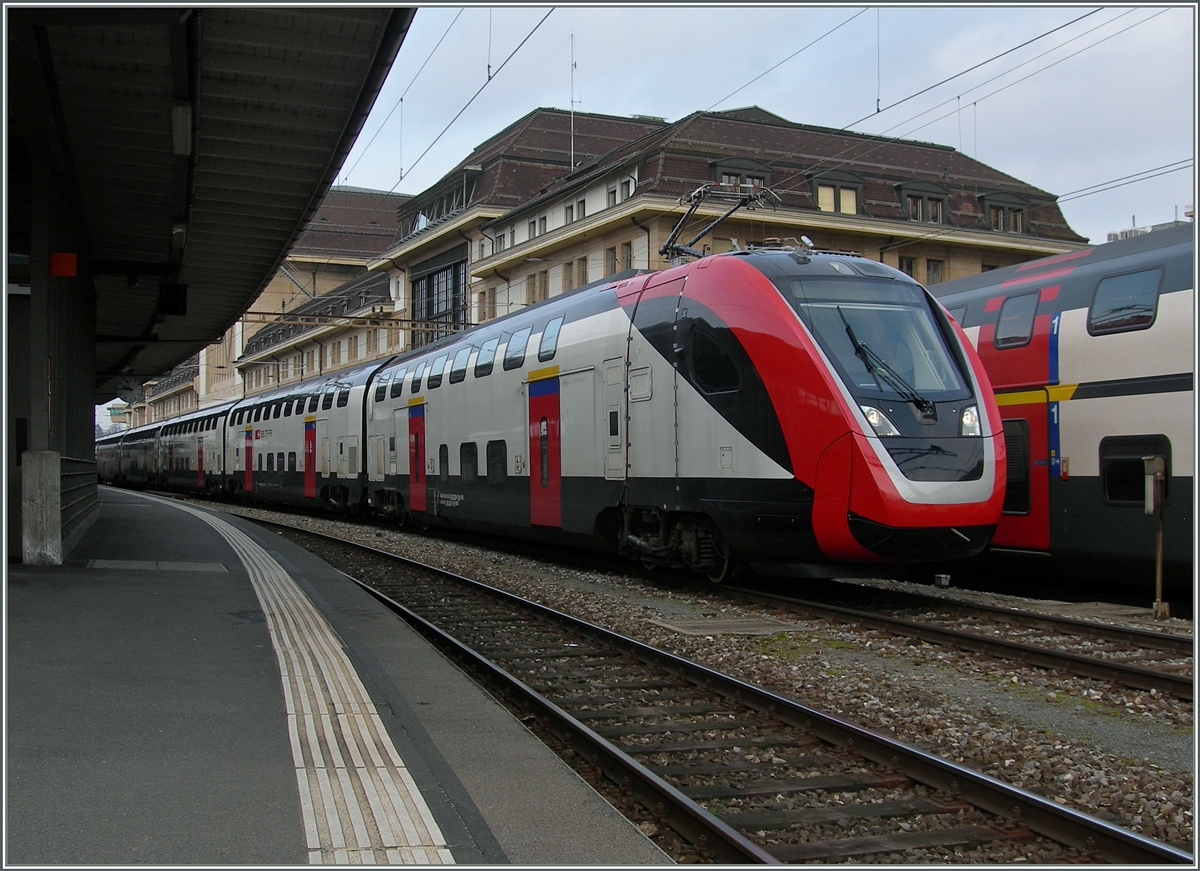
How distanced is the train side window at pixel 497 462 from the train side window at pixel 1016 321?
24.9 ft

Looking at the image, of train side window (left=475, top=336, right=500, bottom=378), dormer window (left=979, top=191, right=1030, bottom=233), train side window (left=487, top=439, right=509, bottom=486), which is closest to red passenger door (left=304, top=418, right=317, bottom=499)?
train side window (left=475, top=336, right=500, bottom=378)

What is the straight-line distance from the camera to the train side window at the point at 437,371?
19359 mm

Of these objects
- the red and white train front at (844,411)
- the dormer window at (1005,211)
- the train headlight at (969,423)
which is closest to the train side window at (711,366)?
the red and white train front at (844,411)

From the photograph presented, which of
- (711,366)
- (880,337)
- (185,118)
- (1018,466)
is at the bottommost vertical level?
(1018,466)

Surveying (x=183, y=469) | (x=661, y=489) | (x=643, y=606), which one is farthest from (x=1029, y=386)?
(x=183, y=469)

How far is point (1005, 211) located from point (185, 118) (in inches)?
1692

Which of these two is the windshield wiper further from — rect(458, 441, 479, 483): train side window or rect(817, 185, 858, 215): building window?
rect(817, 185, 858, 215): building window

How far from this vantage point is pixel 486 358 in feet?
57.0

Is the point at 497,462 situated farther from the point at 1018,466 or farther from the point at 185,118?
the point at 1018,466

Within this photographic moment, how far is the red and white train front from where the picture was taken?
31.2 ft

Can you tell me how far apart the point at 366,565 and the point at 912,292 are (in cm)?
949

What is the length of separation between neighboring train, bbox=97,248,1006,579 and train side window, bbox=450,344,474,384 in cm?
31

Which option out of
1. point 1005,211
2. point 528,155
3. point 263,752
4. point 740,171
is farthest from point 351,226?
point 263,752

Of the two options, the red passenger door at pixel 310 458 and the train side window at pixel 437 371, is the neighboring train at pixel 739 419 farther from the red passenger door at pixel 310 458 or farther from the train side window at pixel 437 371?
the red passenger door at pixel 310 458
